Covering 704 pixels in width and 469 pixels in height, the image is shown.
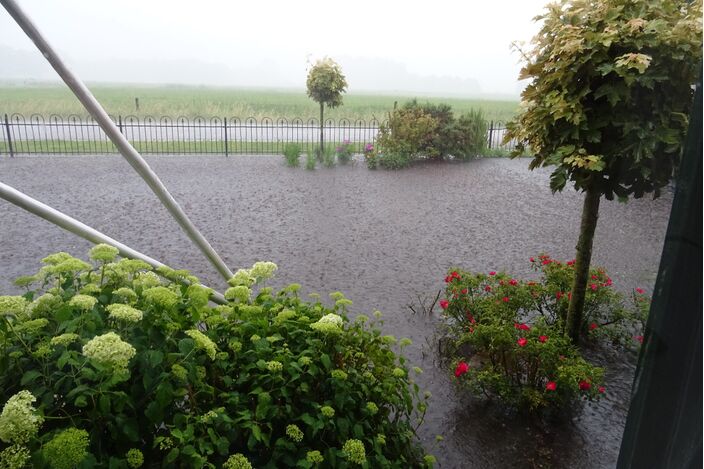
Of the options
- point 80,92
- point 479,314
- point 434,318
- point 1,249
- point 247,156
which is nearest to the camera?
point 80,92

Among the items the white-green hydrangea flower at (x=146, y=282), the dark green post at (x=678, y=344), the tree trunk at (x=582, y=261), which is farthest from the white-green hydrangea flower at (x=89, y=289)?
the tree trunk at (x=582, y=261)

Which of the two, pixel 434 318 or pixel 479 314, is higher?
pixel 479 314

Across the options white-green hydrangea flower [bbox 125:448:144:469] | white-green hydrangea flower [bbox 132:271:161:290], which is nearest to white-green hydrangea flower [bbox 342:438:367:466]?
white-green hydrangea flower [bbox 125:448:144:469]

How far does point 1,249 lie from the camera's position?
6035 millimetres

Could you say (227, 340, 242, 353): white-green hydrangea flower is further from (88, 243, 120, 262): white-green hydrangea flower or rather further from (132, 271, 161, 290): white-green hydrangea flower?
(88, 243, 120, 262): white-green hydrangea flower

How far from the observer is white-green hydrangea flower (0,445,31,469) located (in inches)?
52.7

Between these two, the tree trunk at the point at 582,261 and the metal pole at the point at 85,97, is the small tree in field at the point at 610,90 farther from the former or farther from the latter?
the metal pole at the point at 85,97

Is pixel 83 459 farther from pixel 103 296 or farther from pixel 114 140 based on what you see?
pixel 114 140

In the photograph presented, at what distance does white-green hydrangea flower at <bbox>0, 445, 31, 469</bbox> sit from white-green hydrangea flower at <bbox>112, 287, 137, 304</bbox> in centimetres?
54

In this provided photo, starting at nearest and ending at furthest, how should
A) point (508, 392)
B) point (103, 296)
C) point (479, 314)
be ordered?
point (103, 296) → point (508, 392) → point (479, 314)

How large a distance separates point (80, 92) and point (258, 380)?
132cm

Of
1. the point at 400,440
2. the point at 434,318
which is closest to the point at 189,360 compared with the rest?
the point at 400,440

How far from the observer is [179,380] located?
1.66m

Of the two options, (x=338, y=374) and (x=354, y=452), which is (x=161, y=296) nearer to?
(x=338, y=374)
